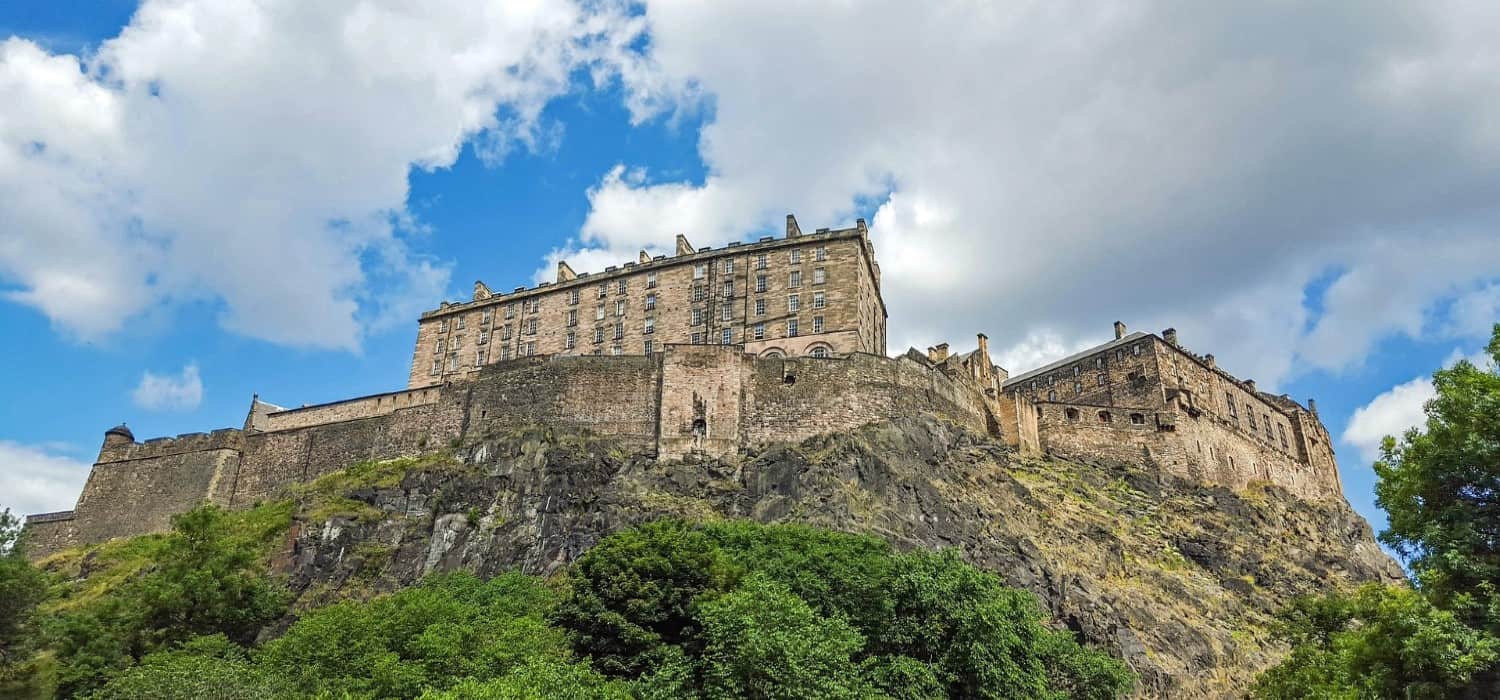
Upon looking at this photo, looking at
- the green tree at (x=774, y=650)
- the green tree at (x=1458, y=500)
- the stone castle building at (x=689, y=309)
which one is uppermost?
the stone castle building at (x=689, y=309)

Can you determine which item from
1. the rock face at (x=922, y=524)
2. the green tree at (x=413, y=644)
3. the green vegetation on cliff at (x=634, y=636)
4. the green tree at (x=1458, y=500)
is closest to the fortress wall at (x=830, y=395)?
the rock face at (x=922, y=524)

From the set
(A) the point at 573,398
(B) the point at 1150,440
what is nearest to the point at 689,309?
(A) the point at 573,398

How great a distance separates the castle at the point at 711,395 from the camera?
5284cm

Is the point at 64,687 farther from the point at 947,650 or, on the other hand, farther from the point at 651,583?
the point at 947,650

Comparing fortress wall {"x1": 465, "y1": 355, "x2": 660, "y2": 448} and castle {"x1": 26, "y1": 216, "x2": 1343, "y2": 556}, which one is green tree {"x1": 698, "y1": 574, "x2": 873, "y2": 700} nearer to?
castle {"x1": 26, "y1": 216, "x2": 1343, "y2": 556}

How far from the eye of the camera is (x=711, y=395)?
5216 cm

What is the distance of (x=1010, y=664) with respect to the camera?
30234mm

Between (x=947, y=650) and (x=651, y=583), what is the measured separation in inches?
372

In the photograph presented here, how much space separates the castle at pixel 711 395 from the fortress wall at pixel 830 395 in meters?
0.08

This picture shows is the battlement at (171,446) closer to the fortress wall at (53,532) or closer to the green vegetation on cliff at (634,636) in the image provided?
the fortress wall at (53,532)

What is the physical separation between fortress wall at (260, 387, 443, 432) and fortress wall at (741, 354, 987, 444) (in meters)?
21.0

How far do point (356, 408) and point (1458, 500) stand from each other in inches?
2259

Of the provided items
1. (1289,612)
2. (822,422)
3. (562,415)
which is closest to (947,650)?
(1289,612)

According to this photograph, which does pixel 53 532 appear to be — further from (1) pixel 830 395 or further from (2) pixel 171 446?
(1) pixel 830 395
